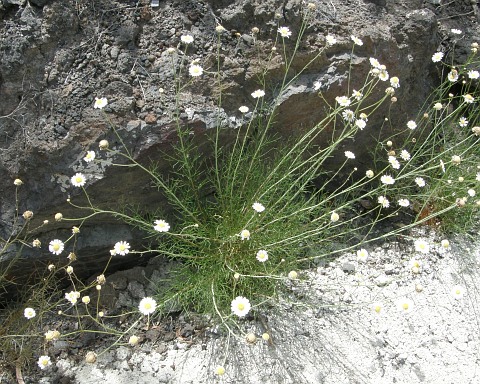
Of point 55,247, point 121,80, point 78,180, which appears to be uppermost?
point 121,80

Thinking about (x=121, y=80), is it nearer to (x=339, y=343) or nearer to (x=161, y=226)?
(x=161, y=226)

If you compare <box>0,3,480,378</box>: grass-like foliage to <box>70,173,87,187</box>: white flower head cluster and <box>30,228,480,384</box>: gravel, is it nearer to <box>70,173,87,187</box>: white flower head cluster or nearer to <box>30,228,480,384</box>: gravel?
<box>70,173,87,187</box>: white flower head cluster

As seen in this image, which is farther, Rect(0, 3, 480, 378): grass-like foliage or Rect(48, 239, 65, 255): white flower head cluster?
Rect(0, 3, 480, 378): grass-like foliage

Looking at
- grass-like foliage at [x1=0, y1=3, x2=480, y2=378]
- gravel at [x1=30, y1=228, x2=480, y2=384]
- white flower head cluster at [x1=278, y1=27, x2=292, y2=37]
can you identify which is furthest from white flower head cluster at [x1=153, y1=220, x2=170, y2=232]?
white flower head cluster at [x1=278, y1=27, x2=292, y2=37]

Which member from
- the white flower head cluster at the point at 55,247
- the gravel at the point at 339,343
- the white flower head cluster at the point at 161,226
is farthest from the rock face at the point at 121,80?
the gravel at the point at 339,343

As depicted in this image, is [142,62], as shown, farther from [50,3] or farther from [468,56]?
[468,56]

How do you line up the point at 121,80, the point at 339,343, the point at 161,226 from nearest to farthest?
the point at 161,226, the point at 121,80, the point at 339,343

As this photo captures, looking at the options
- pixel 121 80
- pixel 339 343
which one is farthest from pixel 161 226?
pixel 339 343

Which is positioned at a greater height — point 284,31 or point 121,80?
point 284,31
